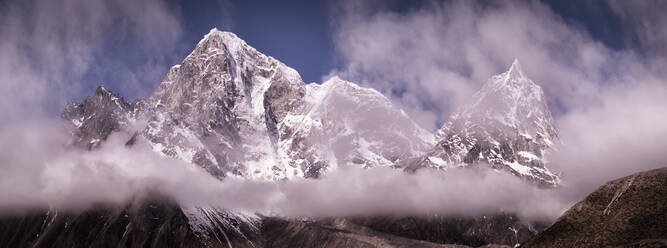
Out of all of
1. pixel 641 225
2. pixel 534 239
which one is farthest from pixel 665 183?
pixel 534 239

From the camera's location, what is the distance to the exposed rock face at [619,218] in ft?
278

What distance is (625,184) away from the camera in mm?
93188

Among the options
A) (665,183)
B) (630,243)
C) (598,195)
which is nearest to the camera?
(630,243)

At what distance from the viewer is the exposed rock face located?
8488cm

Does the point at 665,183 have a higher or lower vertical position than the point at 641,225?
higher

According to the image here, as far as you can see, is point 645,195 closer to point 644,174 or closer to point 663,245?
point 644,174

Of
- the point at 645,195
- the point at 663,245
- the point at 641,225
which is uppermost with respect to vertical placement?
the point at 645,195

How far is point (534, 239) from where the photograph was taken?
9675 cm

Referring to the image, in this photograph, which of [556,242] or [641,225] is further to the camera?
[556,242]

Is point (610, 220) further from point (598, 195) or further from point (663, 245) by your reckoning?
point (663, 245)

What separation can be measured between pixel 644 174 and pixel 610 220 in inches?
446

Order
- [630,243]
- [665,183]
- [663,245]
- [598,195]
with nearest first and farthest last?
[663,245] < [630,243] < [665,183] < [598,195]

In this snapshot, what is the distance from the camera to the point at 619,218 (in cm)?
8875

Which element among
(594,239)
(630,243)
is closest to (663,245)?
(630,243)
